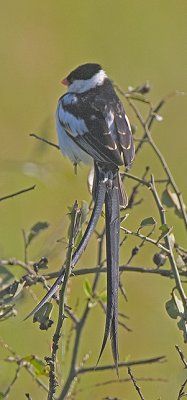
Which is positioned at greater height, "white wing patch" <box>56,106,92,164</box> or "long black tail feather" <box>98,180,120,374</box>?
"white wing patch" <box>56,106,92,164</box>

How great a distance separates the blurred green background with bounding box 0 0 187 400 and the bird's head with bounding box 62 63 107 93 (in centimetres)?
30

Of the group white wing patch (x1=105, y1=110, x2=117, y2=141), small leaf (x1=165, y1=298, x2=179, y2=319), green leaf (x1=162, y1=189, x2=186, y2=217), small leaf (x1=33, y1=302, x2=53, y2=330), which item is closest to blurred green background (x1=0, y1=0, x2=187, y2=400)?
white wing patch (x1=105, y1=110, x2=117, y2=141)

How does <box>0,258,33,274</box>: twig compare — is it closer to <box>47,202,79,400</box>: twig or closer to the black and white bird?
the black and white bird

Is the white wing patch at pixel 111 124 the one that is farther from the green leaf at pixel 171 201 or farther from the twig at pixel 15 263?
the twig at pixel 15 263

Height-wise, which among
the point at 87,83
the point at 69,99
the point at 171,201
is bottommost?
the point at 171,201

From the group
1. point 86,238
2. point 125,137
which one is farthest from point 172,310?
point 125,137

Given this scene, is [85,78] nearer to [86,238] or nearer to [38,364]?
[86,238]

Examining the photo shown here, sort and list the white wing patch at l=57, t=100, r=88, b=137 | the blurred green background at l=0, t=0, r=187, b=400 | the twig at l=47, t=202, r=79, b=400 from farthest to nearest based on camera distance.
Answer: the blurred green background at l=0, t=0, r=187, b=400 < the white wing patch at l=57, t=100, r=88, b=137 < the twig at l=47, t=202, r=79, b=400

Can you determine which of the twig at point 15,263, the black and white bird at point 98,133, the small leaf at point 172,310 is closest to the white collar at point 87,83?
the black and white bird at point 98,133

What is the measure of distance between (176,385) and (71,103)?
34.3 inches

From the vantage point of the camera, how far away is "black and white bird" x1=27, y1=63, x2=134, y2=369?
9.34 feet

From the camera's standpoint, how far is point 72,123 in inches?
126

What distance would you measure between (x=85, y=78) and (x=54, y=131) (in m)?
1.67

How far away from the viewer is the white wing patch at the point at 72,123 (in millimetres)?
3166
